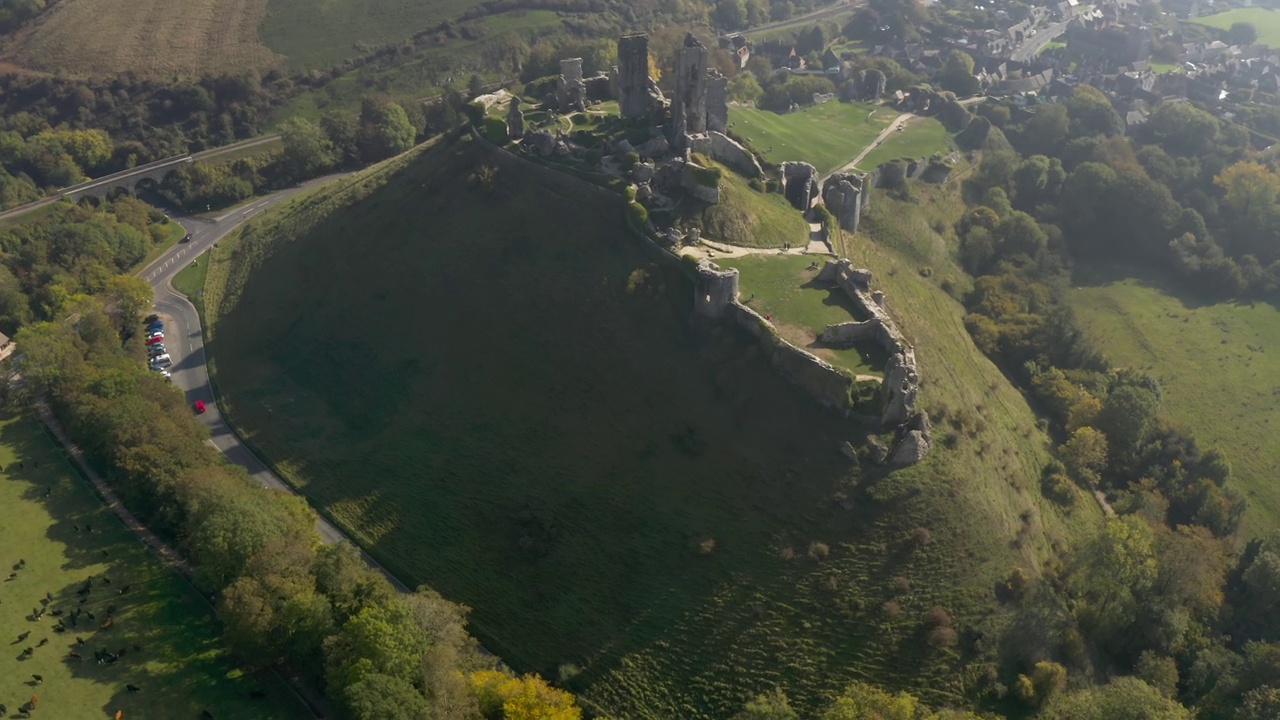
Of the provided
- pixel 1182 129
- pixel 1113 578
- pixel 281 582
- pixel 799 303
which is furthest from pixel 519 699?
pixel 1182 129

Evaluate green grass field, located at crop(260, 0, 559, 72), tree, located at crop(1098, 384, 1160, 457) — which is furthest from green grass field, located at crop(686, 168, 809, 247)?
green grass field, located at crop(260, 0, 559, 72)

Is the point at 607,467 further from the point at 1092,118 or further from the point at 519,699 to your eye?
the point at 1092,118

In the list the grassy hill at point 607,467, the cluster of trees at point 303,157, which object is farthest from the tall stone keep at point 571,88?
the cluster of trees at point 303,157

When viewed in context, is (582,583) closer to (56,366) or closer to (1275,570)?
(1275,570)

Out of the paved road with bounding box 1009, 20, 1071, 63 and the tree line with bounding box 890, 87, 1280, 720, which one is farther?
the paved road with bounding box 1009, 20, 1071, 63

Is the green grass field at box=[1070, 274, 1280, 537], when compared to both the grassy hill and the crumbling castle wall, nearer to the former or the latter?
the grassy hill
